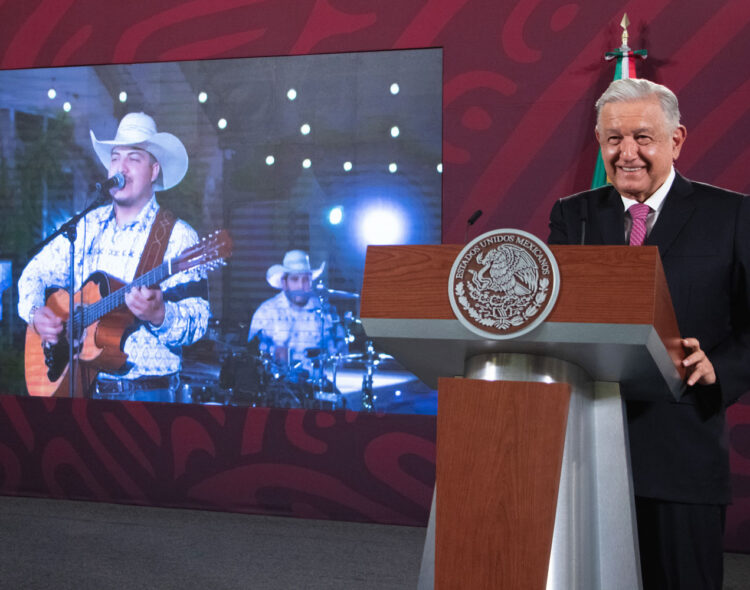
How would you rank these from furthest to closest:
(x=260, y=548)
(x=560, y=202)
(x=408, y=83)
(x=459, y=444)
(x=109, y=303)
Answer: (x=109, y=303), (x=408, y=83), (x=260, y=548), (x=560, y=202), (x=459, y=444)

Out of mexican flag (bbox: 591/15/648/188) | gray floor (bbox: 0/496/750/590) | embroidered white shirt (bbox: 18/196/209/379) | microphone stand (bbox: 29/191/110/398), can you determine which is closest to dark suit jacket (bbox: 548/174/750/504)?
gray floor (bbox: 0/496/750/590)

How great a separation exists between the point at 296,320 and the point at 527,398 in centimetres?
321

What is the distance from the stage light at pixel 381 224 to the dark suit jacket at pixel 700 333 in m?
2.70

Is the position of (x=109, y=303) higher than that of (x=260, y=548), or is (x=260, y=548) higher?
(x=109, y=303)

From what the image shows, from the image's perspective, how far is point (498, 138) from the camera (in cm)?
401

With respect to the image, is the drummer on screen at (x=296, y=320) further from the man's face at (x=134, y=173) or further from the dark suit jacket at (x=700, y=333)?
the dark suit jacket at (x=700, y=333)

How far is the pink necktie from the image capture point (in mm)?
1406

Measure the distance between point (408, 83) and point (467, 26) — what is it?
15.4 inches

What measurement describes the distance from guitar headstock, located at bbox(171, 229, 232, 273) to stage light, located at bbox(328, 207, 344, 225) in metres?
0.55

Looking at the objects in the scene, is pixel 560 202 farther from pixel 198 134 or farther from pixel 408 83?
pixel 198 134

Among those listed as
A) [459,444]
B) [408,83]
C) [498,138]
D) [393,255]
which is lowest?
[459,444]

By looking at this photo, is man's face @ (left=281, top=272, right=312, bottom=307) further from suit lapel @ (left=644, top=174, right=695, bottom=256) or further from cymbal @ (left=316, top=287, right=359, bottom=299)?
suit lapel @ (left=644, top=174, right=695, bottom=256)

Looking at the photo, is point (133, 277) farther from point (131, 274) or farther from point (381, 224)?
point (381, 224)

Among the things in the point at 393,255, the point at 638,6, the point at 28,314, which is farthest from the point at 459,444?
the point at 28,314
